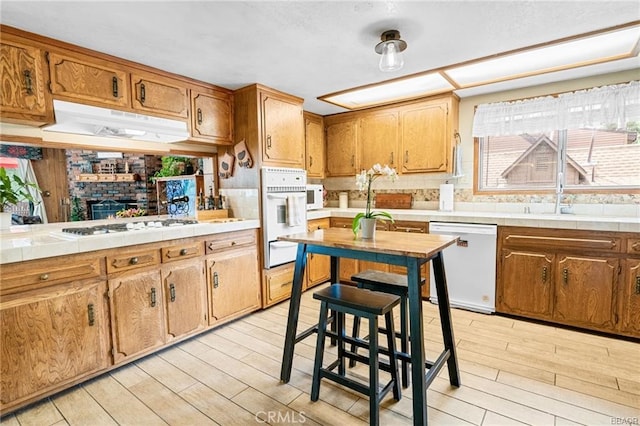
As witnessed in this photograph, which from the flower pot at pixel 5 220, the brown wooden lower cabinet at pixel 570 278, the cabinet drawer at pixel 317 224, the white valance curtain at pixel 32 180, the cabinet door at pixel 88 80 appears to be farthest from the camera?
Result: the cabinet drawer at pixel 317 224

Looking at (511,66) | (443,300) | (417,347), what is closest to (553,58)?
(511,66)

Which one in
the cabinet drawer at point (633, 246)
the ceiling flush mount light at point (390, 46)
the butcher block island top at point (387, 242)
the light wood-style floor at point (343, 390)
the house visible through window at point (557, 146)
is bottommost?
the light wood-style floor at point (343, 390)

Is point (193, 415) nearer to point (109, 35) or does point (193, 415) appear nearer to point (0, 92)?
point (0, 92)

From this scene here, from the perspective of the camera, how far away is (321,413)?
1.75 m

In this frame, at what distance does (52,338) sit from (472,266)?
10.9 feet

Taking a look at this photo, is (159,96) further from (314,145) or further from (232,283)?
(314,145)

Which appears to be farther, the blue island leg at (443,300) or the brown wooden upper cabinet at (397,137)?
the brown wooden upper cabinet at (397,137)

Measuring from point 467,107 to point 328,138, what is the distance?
1795mm

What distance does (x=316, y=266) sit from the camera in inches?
154

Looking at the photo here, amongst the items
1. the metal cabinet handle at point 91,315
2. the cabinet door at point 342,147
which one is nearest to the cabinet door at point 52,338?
the metal cabinet handle at point 91,315

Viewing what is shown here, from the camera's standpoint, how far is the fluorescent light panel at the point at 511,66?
90.4 inches

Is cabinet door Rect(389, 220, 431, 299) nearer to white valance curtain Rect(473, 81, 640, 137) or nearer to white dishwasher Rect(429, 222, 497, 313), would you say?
white dishwasher Rect(429, 222, 497, 313)

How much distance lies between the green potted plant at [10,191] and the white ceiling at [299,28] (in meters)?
1.00

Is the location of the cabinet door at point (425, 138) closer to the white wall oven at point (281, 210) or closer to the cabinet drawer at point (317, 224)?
the cabinet drawer at point (317, 224)
